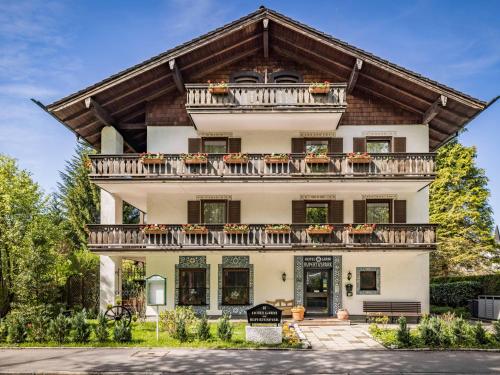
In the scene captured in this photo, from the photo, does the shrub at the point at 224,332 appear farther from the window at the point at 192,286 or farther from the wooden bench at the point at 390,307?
the wooden bench at the point at 390,307

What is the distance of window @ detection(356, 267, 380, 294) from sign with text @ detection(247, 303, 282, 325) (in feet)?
24.8

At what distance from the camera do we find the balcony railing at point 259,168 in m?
19.0

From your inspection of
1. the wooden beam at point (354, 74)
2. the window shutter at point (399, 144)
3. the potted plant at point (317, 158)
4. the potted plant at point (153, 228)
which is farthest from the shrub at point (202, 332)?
the wooden beam at point (354, 74)

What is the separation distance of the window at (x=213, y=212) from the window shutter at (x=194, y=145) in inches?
94.1

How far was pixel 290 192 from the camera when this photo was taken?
2072cm

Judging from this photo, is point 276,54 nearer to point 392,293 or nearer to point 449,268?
point 392,293

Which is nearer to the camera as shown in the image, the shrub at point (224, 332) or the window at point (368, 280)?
the shrub at point (224, 332)

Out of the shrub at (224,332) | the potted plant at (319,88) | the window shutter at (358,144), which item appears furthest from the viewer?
the window shutter at (358,144)

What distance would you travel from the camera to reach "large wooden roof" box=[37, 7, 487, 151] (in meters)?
19.3

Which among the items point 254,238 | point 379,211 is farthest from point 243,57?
point 379,211

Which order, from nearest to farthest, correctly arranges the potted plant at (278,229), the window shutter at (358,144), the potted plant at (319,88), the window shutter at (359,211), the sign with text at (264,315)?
the sign with text at (264,315) < the potted plant at (278,229) < the potted plant at (319,88) < the window shutter at (359,211) < the window shutter at (358,144)

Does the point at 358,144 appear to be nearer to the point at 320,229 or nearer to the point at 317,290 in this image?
the point at 320,229

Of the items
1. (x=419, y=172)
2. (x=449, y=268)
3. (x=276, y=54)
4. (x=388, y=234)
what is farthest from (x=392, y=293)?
(x=449, y=268)

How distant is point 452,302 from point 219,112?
1607cm
